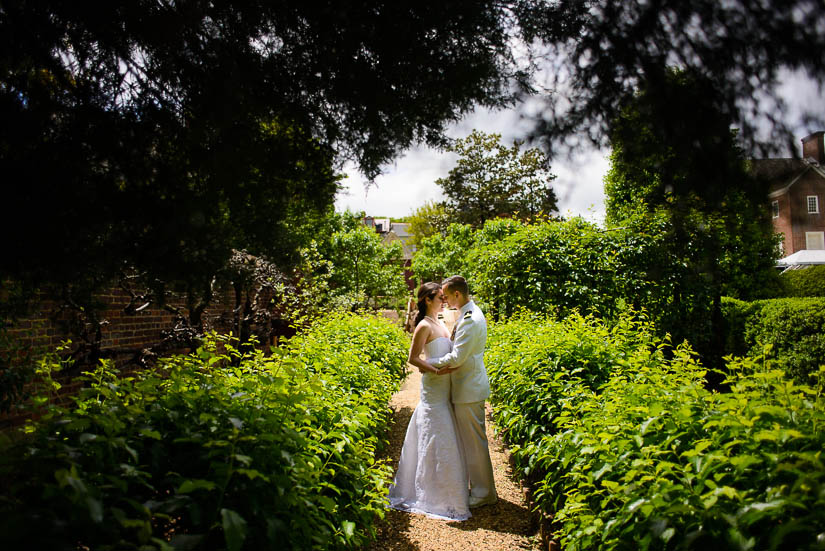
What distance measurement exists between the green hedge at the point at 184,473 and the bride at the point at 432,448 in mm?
2019

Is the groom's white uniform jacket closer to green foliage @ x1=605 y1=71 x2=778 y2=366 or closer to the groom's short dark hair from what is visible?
the groom's short dark hair

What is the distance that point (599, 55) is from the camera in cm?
207

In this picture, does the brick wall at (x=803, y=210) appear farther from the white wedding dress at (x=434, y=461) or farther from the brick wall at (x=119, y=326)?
the brick wall at (x=119, y=326)

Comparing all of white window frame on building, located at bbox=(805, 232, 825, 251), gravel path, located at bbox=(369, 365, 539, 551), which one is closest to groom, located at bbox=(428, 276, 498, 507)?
gravel path, located at bbox=(369, 365, 539, 551)

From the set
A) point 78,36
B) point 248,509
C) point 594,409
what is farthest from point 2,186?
point 594,409

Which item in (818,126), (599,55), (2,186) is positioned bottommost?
(2,186)

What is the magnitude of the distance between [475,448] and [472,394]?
51cm

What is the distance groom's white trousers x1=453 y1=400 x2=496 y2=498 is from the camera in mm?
4676

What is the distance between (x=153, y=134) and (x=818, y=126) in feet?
8.57

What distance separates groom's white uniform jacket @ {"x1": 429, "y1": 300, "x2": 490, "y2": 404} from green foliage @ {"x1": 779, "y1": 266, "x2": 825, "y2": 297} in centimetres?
1183

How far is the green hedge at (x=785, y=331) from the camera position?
7910mm

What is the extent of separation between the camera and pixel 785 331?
8.55 meters

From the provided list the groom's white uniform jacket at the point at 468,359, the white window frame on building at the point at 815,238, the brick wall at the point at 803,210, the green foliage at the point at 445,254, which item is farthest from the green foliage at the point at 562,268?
the green foliage at the point at 445,254

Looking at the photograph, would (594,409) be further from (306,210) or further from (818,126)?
(306,210)
